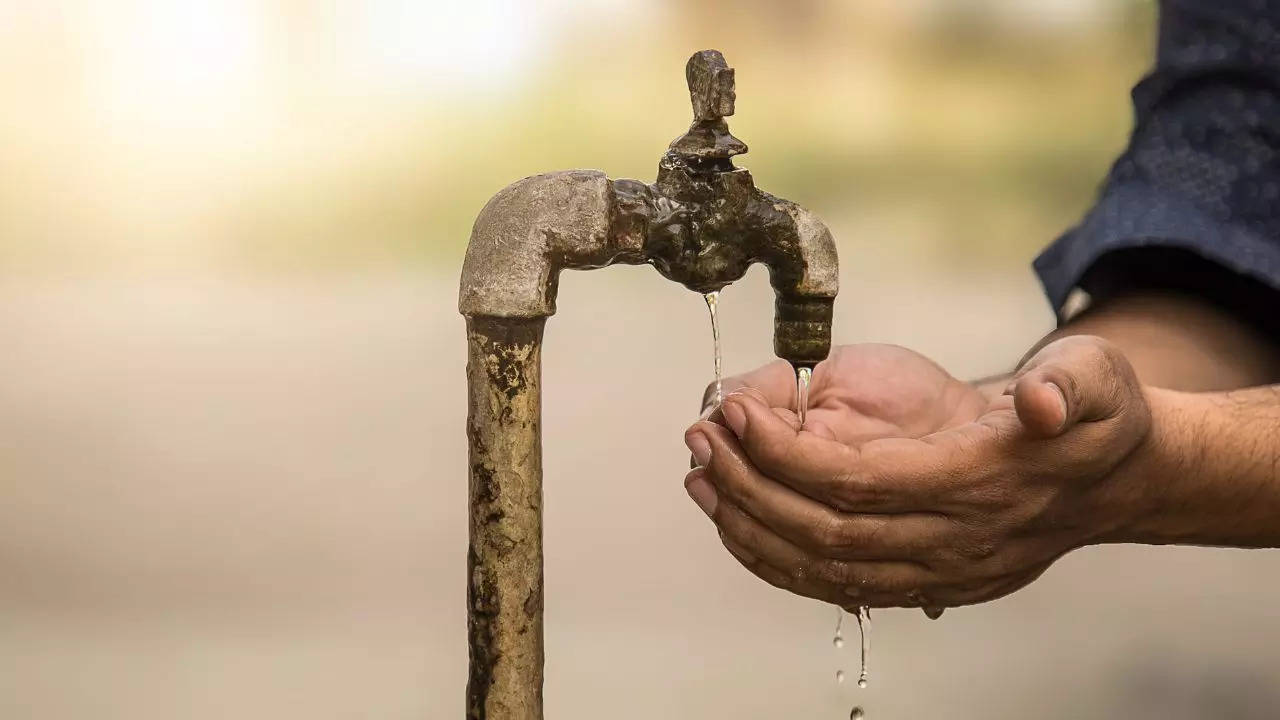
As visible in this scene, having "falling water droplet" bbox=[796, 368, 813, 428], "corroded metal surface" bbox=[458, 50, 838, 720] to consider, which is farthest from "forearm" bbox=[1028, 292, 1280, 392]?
"corroded metal surface" bbox=[458, 50, 838, 720]

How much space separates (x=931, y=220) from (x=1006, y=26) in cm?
40

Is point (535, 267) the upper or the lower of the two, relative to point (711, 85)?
lower

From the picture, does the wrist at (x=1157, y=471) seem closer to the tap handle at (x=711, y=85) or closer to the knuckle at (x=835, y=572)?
the knuckle at (x=835, y=572)

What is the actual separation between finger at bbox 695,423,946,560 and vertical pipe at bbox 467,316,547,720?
0.52 ft

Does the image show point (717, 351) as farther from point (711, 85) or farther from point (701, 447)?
point (711, 85)

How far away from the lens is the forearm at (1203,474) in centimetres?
92

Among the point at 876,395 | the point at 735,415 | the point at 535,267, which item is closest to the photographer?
the point at 535,267

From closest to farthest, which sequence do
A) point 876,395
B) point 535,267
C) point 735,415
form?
point 535,267 < point 735,415 < point 876,395

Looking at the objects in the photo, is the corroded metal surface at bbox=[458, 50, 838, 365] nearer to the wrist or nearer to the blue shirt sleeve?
the wrist

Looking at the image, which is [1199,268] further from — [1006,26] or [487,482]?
[1006,26]

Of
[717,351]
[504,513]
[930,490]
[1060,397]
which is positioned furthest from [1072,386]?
[504,513]

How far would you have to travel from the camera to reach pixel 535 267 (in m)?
0.77

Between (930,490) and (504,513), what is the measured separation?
276 millimetres

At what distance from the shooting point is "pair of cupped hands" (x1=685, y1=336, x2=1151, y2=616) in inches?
33.4
